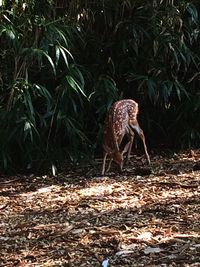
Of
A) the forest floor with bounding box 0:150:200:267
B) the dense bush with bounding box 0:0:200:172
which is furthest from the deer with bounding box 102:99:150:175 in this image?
the dense bush with bounding box 0:0:200:172

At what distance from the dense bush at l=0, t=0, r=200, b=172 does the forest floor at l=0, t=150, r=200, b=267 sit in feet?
1.32

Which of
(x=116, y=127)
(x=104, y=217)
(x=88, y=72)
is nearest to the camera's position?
(x=104, y=217)

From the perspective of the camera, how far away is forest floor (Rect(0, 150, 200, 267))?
367cm

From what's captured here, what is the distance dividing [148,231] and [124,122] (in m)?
1.93

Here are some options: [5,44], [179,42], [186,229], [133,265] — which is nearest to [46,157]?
[5,44]

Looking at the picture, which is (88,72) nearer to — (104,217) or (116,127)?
(116,127)

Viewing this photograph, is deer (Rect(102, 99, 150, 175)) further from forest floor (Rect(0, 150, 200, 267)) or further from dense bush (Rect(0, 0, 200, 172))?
dense bush (Rect(0, 0, 200, 172))

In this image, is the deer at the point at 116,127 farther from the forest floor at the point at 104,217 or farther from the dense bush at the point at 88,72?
the dense bush at the point at 88,72

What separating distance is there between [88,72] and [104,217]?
2379mm

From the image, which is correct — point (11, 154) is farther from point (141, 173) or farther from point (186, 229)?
point (186, 229)

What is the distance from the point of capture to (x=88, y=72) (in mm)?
6449

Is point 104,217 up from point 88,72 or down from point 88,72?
down

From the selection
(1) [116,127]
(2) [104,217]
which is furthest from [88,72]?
(2) [104,217]

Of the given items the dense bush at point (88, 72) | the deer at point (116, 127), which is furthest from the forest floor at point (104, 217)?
the dense bush at point (88, 72)
